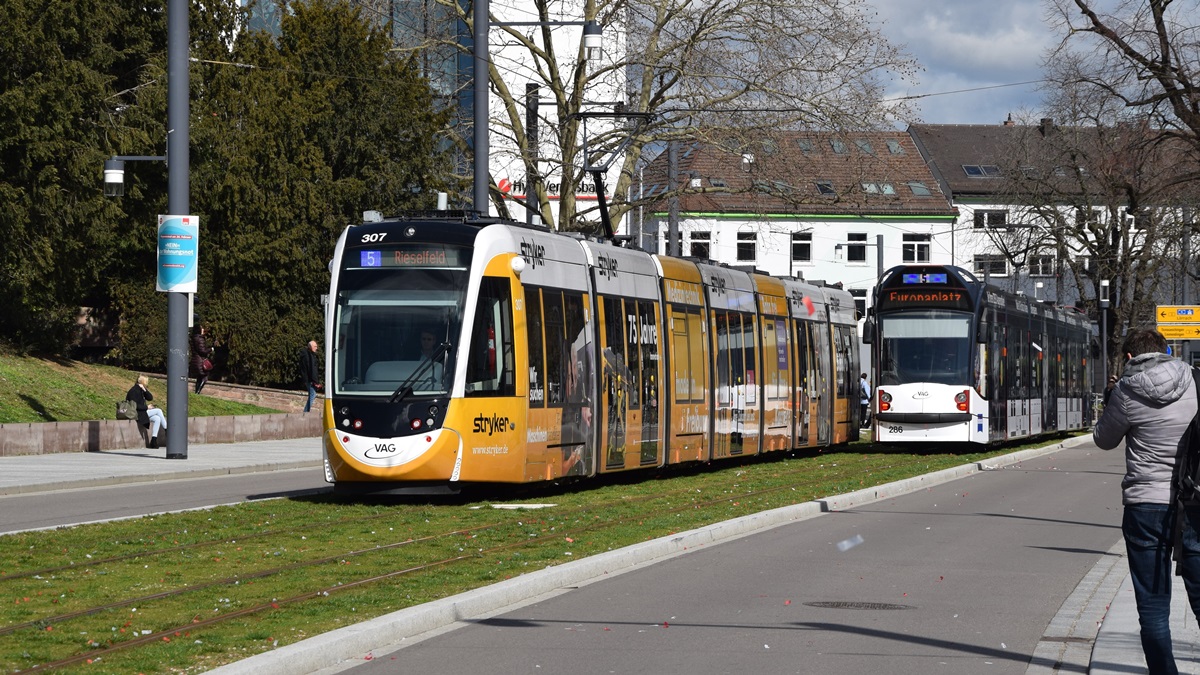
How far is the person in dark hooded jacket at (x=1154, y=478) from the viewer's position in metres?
8.01

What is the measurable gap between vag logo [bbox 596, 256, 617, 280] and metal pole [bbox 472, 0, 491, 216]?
418cm

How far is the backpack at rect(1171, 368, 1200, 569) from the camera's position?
25.8ft

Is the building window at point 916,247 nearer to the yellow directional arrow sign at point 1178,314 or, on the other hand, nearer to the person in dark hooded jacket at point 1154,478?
the yellow directional arrow sign at point 1178,314

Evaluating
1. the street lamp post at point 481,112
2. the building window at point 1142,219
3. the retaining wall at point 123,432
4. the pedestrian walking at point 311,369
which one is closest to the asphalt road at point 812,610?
the street lamp post at point 481,112

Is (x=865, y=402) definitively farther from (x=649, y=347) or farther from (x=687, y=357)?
(x=649, y=347)

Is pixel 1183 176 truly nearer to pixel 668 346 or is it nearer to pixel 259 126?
pixel 668 346

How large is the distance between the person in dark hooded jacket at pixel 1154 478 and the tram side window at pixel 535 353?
40.9ft

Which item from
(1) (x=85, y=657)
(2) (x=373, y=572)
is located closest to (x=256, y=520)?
(2) (x=373, y=572)

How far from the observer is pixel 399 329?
19.4 m

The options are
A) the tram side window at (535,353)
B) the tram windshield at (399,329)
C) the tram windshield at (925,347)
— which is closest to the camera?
the tram windshield at (399,329)

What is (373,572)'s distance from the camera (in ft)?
40.8

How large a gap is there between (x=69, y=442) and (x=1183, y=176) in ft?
61.3

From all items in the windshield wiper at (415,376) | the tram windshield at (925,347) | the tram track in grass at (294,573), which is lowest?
the tram track in grass at (294,573)

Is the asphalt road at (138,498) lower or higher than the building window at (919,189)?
lower
